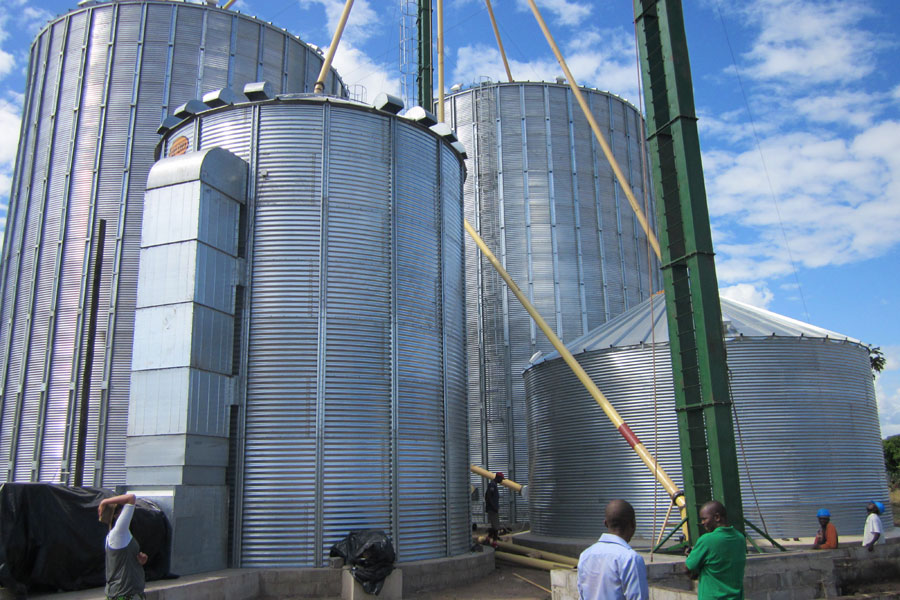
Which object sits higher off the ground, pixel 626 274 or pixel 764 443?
pixel 626 274

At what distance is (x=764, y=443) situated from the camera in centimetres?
1953

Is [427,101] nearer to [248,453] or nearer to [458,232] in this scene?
[458,232]

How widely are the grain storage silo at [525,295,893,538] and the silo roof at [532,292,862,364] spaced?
0.22ft

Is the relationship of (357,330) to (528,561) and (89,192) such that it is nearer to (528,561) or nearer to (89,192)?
(528,561)

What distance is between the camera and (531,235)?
3534 centimetres

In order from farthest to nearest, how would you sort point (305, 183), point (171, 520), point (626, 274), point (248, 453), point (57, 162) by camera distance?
point (626, 274), point (57, 162), point (305, 183), point (248, 453), point (171, 520)

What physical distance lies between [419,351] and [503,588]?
17.9 feet

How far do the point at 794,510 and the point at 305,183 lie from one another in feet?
47.7

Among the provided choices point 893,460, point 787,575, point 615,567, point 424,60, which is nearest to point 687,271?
point 787,575

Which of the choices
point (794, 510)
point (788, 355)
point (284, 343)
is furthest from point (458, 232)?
point (794, 510)

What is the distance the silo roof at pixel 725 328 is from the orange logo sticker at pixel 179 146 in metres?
12.1

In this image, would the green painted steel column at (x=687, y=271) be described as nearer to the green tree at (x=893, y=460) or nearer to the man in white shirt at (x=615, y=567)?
the man in white shirt at (x=615, y=567)

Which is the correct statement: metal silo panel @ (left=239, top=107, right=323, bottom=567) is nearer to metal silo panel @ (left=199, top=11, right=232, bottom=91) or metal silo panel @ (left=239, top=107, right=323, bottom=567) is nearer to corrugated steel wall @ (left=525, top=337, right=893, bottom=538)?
corrugated steel wall @ (left=525, top=337, right=893, bottom=538)

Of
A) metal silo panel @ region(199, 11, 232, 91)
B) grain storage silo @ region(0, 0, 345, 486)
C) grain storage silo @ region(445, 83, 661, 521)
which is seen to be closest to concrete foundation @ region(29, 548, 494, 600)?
grain storage silo @ region(0, 0, 345, 486)
